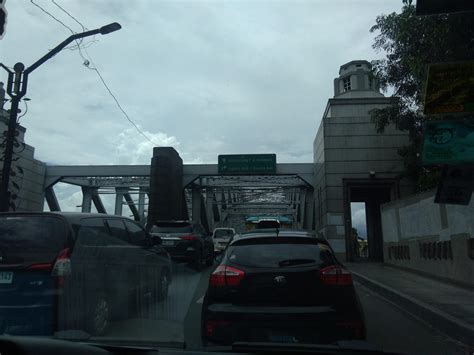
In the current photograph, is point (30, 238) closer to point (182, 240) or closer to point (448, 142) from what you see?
point (448, 142)

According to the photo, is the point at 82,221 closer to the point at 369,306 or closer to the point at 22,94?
the point at 369,306

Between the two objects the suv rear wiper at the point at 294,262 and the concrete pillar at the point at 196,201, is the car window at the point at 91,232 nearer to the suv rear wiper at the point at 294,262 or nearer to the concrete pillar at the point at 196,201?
the suv rear wiper at the point at 294,262

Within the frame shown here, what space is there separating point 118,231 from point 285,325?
361cm

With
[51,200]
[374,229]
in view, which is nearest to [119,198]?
[51,200]

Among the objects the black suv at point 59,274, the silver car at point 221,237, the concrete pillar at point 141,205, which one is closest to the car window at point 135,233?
the black suv at point 59,274

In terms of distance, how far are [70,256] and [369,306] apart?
6.12m

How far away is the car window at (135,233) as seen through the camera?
7922mm

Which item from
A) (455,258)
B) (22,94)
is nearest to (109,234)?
(22,94)

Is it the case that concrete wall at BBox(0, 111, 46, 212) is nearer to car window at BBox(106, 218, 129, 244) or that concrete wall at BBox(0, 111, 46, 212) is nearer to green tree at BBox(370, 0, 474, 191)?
green tree at BBox(370, 0, 474, 191)

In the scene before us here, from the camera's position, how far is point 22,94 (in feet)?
38.5

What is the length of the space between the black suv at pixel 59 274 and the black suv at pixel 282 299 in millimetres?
1690

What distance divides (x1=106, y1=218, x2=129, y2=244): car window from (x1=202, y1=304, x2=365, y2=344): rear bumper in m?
2.77

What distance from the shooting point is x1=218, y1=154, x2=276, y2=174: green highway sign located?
30541 mm

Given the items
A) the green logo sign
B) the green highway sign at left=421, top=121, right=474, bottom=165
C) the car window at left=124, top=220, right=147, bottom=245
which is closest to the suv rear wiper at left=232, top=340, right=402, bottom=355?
the green logo sign
